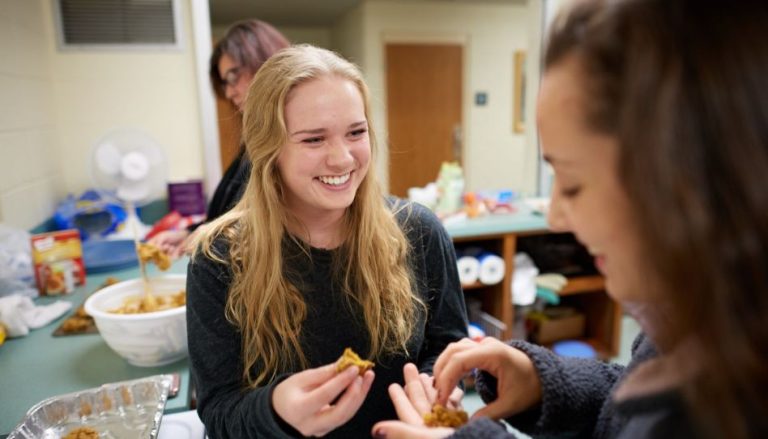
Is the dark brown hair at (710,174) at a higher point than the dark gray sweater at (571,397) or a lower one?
higher

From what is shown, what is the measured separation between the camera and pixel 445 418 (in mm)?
761

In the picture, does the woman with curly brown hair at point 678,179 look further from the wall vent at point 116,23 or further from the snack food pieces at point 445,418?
the wall vent at point 116,23

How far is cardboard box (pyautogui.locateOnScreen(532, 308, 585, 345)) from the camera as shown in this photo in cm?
245

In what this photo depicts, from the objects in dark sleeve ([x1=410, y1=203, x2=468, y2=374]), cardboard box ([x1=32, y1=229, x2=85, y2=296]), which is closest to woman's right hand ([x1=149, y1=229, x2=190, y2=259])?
cardboard box ([x1=32, y1=229, x2=85, y2=296])

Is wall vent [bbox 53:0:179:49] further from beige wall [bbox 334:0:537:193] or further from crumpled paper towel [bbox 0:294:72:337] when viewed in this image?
beige wall [bbox 334:0:537:193]

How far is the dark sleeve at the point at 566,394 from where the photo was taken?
0.74 metres

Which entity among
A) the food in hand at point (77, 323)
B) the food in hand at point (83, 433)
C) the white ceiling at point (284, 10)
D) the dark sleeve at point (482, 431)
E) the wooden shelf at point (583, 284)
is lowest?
the wooden shelf at point (583, 284)

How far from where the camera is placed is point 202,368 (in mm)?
936

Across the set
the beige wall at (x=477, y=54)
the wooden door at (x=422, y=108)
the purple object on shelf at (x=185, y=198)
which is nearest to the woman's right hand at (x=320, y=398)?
the purple object on shelf at (x=185, y=198)

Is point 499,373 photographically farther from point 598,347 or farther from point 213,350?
point 598,347

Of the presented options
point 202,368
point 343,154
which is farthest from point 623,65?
point 202,368

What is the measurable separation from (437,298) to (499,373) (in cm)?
34

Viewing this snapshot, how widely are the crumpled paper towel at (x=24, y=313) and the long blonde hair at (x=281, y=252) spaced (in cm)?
74

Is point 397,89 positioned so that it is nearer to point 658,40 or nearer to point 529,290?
point 529,290
